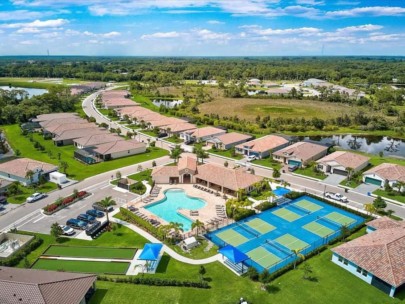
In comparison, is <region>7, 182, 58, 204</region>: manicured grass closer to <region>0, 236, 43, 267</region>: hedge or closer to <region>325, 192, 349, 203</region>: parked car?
<region>0, 236, 43, 267</region>: hedge

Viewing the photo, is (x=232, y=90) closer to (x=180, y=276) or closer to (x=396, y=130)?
(x=396, y=130)

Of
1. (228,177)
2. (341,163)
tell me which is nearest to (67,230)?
(228,177)

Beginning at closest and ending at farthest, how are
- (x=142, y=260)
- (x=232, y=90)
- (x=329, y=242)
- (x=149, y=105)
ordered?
(x=142, y=260) → (x=329, y=242) → (x=149, y=105) → (x=232, y=90)

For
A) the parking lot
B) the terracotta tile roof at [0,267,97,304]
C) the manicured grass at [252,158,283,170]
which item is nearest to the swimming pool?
the parking lot

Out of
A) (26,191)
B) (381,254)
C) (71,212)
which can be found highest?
(381,254)

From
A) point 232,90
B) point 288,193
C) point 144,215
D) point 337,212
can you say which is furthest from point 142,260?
point 232,90

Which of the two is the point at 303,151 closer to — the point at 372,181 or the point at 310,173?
the point at 310,173
